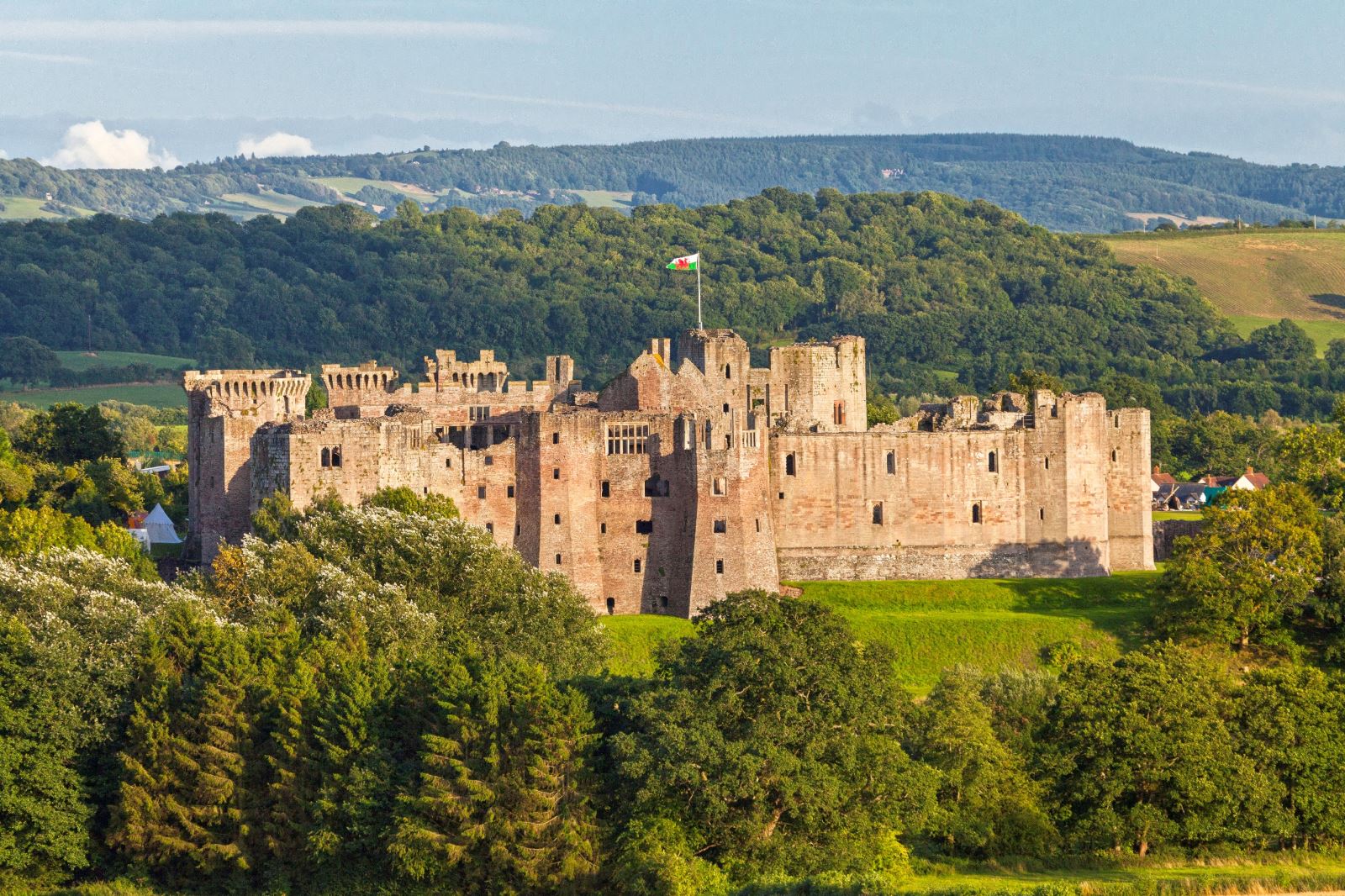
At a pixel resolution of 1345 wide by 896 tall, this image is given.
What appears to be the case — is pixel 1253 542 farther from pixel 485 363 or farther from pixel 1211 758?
pixel 485 363

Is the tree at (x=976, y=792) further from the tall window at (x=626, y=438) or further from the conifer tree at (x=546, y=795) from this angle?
the tall window at (x=626, y=438)

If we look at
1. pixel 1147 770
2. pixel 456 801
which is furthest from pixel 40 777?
pixel 1147 770

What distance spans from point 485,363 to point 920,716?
46970mm

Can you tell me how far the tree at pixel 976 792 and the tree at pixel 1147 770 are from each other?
1011mm

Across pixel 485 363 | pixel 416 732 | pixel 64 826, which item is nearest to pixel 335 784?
pixel 416 732

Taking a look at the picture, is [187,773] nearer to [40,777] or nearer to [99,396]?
[40,777]

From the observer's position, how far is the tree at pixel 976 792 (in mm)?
67062

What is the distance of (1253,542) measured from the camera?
88625 millimetres

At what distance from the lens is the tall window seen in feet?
291

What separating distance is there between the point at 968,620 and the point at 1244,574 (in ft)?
33.8

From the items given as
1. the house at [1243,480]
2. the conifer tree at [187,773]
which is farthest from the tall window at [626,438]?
the house at [1243,480]

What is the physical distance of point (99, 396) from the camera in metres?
193

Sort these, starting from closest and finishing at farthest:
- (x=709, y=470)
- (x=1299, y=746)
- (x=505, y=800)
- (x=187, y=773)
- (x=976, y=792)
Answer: (x=505, y=800), (x=976, y=792), (x=187, y=773), (x=1299, y=746), (x=709, y=470)

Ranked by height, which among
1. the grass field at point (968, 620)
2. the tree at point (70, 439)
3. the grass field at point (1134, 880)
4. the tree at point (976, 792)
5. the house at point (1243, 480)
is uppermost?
the tree at point (70, 439)
